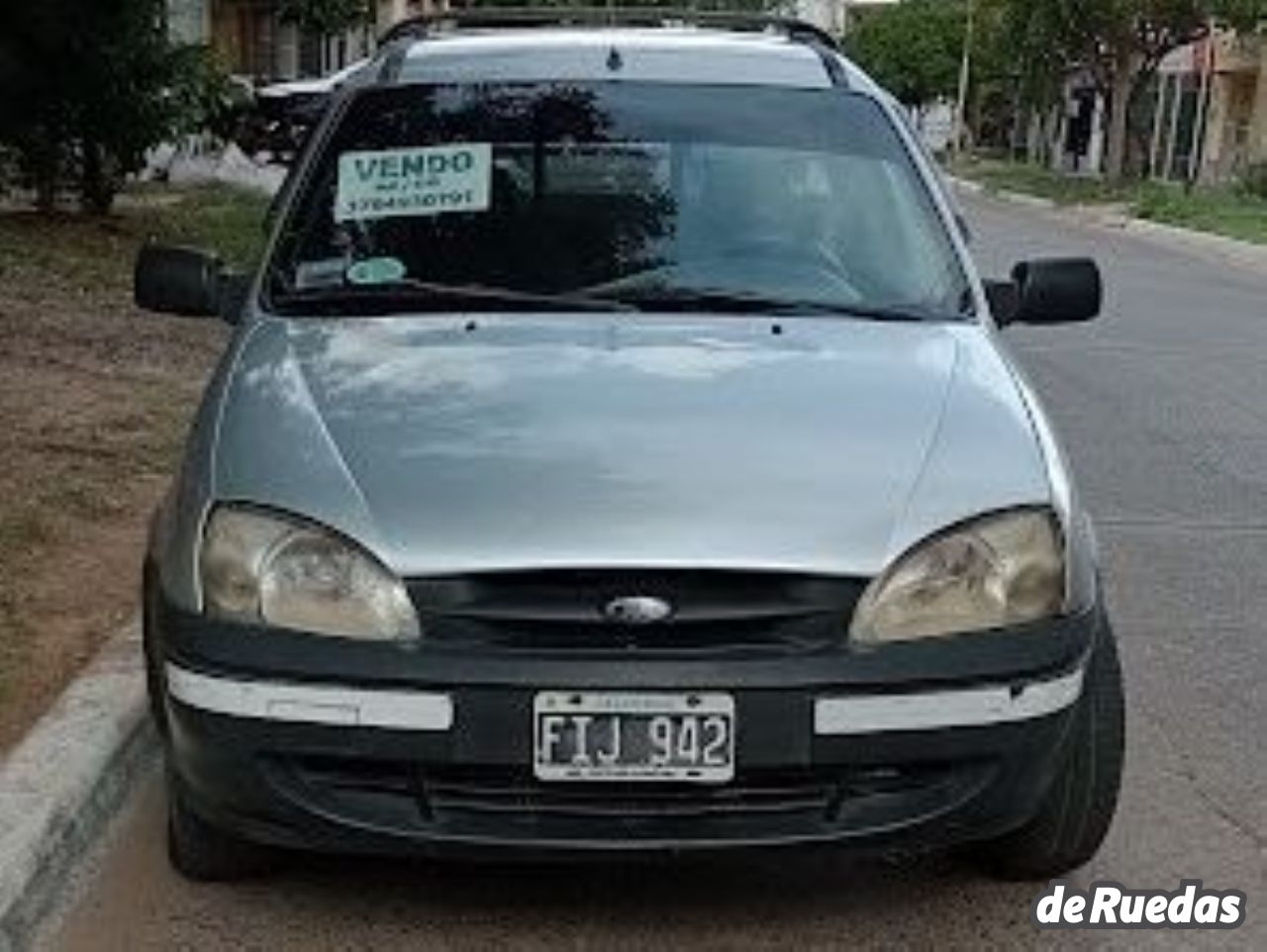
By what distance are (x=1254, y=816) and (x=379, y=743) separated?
2274 millimetres

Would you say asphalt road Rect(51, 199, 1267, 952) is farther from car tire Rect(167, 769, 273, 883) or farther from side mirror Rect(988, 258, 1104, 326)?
side mirror Rect(988, 258, 1104, 326)

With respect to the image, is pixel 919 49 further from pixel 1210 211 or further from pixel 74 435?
pixel 74 435

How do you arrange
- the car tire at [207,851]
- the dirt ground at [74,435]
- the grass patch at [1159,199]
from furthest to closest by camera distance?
the grass patch at [1159,199] < the dirt ground at [74,435] < the car tire at [207,851]

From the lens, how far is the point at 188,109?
1614 cm

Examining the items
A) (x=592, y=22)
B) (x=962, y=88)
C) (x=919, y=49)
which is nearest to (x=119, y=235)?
(x=592, y=22)

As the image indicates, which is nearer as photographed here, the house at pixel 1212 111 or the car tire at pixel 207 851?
the car tire at pixel 207 851

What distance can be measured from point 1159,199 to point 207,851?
32880 mm

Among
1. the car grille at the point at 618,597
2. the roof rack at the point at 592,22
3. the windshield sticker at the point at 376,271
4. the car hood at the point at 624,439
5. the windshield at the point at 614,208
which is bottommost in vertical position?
the car grille at the point at 618,597

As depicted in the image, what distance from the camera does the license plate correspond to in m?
3.62

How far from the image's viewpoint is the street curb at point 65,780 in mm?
4059

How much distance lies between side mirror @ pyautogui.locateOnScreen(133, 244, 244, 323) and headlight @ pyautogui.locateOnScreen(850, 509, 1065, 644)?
7.00ft

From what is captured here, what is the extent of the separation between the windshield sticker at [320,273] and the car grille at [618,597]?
54.0 inches

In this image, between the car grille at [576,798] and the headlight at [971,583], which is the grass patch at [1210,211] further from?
the car grille at [576,798]

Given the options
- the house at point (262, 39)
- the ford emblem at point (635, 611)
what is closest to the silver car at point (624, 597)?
the ford emblem at point (635, 611)
